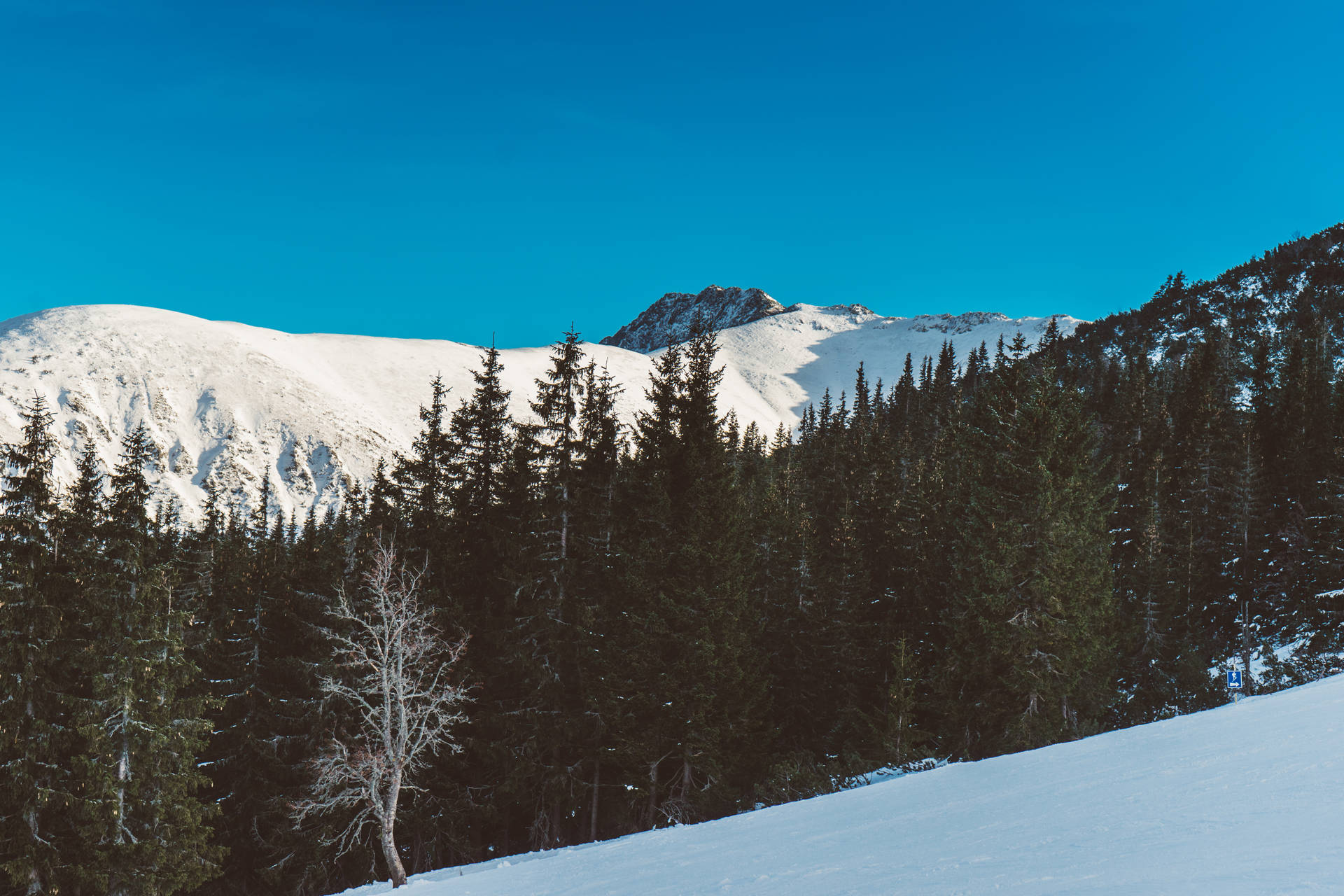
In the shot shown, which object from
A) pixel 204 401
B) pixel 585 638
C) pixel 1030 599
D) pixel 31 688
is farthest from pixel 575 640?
pixel 204 401

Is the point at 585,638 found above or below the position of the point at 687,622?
below

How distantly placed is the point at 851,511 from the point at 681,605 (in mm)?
24695

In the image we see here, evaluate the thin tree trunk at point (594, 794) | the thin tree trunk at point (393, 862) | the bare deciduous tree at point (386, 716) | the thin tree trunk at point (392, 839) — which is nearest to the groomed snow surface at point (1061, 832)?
the thin tree trunk at point (393, 862)

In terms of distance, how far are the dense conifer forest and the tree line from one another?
0.40ft

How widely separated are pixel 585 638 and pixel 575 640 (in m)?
0.75

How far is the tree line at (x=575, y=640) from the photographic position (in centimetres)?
2241

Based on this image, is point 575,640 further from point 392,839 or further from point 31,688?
point 31,688

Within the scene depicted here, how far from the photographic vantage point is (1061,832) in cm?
807

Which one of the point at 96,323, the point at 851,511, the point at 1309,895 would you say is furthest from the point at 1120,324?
the point at 96,323

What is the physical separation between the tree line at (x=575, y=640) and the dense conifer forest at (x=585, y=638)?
0.12 meters

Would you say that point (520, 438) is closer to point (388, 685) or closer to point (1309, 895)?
point (388, 685)

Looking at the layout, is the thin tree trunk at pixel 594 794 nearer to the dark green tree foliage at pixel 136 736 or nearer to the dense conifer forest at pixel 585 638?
the dense conifer forest at pixel 585 638

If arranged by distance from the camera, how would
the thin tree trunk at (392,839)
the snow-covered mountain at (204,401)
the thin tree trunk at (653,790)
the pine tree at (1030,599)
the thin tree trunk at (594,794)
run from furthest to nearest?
the snow-covered mountain at (204,401) → the thin tree trunk at (594,794) → the thin tree trunk at (653,790) → the pine tree at (1030,599) → the thin tree trunk at (392,839)

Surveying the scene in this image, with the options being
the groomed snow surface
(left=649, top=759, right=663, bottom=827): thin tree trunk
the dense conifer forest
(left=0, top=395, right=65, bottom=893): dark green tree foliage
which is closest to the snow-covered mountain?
the dense conifer forest
